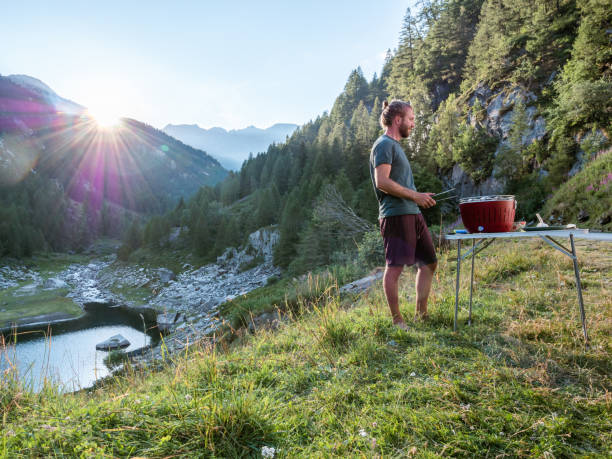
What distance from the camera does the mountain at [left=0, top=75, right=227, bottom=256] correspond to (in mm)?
96438

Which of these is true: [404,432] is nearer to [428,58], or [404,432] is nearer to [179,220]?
[428,58]

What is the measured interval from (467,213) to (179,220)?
94310mm

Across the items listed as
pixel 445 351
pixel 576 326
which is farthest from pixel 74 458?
pixel 576 326

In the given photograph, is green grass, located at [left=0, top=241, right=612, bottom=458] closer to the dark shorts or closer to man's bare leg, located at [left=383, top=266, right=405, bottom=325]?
man's bare leg, located at [left=383, top=266, right=405, bottom=325]

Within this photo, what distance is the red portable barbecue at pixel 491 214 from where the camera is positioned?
2.95m

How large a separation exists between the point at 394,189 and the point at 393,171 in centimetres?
34

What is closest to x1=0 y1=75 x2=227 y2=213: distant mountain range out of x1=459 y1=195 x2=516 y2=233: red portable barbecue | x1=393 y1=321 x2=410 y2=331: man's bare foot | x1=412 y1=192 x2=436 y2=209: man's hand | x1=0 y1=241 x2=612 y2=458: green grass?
x1=0 y1=241 x2=612 y2=458: green grass

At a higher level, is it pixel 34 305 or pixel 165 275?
pixel 165 275

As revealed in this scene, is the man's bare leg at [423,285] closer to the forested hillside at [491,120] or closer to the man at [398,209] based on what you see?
the man at [398,209]

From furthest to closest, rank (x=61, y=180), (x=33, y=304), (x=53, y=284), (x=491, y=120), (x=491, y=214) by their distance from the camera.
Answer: (x=61, y=180) < (x=53, y=284) < (x=33, y=304) < (x=491, y=120) < (x=491, y=214)

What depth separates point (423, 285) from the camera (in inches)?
148

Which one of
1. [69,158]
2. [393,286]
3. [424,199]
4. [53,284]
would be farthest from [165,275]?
[69,158]

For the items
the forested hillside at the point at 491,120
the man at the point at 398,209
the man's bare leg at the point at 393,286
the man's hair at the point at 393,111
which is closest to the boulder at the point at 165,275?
the forested hillside at the point at 491,120

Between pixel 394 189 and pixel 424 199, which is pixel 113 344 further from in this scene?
pixel 424 199
